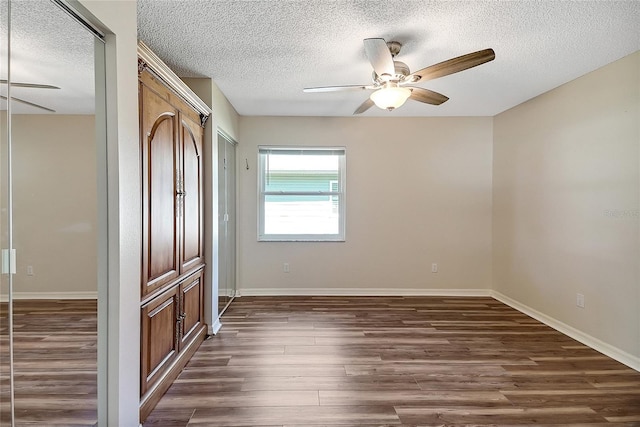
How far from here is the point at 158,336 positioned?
2139 mm

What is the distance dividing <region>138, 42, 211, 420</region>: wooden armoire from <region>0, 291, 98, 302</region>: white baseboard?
16.1 inches

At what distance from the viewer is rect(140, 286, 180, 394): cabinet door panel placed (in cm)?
195

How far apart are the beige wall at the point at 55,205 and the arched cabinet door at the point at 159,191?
46 cm

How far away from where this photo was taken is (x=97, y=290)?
1513mm

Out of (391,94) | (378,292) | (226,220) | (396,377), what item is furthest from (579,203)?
(226,220)

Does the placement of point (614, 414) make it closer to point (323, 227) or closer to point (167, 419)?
point (167, 419)

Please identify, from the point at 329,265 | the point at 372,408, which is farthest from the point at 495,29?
the point at 329,265

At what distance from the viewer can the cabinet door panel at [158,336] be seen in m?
1.95

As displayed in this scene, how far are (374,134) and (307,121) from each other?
3.09ft

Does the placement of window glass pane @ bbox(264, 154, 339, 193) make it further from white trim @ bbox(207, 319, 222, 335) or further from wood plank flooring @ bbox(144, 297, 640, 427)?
white trim @ bbox(207, 319, 222, 335)

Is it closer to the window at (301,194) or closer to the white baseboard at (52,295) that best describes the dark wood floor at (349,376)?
the white baseboard at (52,295)

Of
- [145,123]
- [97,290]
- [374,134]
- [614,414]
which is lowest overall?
[614,414]

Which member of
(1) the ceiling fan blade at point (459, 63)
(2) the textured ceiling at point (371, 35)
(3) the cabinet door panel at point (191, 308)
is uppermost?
(2) the textured ceiling at point (371, 35)

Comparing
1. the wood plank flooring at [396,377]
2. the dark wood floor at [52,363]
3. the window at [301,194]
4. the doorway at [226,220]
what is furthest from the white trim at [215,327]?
the dark wood floor at [52,363]
